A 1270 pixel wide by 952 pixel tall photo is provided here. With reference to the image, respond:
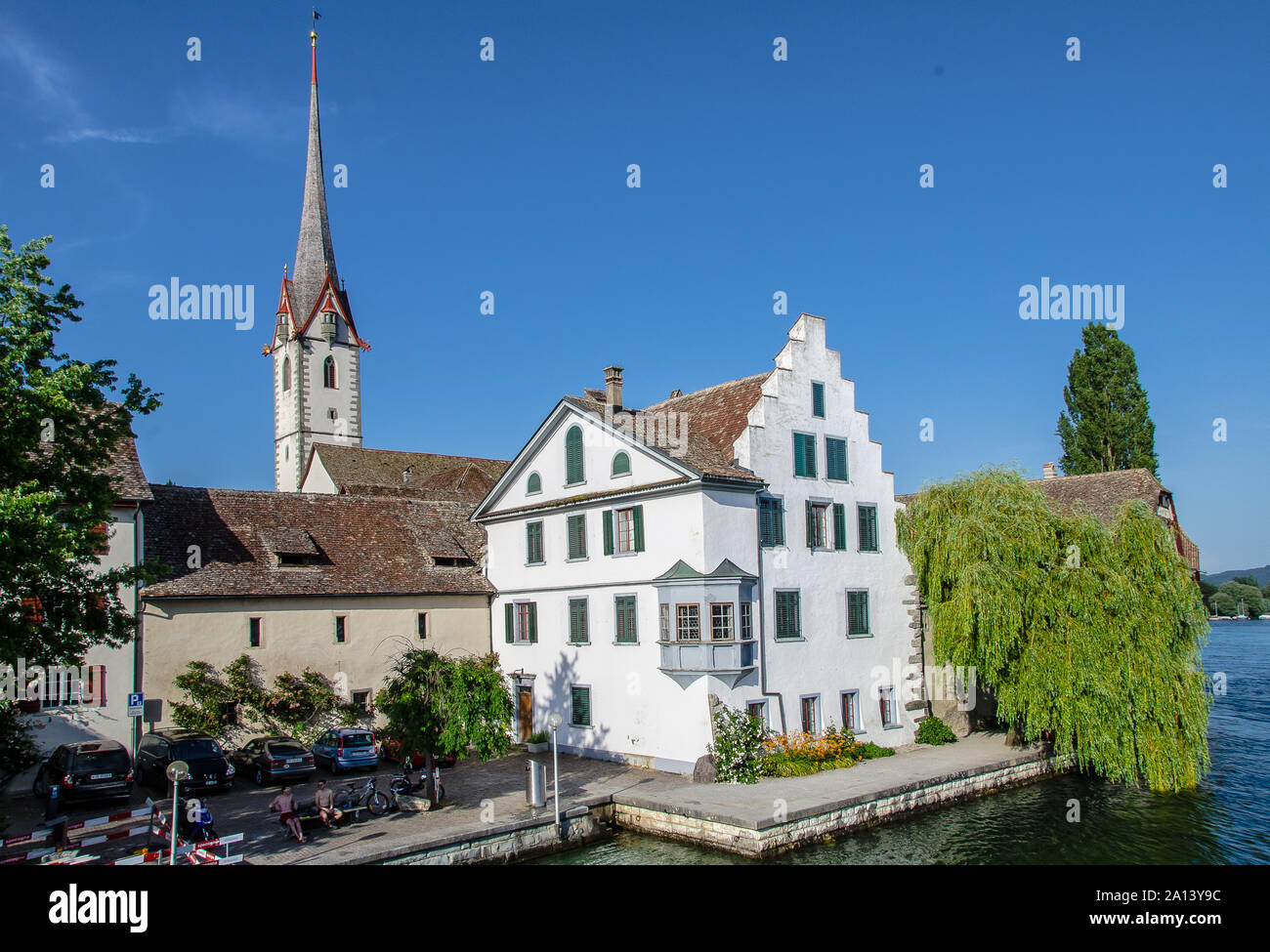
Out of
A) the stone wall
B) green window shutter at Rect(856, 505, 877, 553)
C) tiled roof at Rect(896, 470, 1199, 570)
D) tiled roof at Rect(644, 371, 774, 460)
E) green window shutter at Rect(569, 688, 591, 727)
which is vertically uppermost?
tiled roof at Rect(644, 371, 774, 460)

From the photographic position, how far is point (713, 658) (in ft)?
88.7

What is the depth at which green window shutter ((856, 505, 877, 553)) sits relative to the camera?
32.8 meters

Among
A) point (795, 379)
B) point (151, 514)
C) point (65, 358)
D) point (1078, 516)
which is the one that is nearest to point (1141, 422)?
point (1078, 516)

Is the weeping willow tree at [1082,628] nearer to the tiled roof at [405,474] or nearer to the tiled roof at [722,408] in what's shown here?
the tiled roof at [722,408]

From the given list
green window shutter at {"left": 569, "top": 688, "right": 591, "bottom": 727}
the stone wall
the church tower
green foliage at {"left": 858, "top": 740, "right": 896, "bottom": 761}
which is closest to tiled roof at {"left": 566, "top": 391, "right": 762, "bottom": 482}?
green window shutter at {"left": 569, "top": 688, "right": 591, "bottom": 727}

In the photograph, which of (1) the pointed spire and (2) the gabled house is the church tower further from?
(2) the gabled house

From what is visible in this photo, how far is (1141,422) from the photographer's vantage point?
5803cm

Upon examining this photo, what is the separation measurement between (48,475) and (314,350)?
179 feet

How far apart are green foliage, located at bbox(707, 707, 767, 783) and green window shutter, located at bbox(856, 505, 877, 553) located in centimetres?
857

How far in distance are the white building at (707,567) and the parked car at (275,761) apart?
8.70m

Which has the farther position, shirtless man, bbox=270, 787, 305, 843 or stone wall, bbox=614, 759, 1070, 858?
stone wall, bbox=614, 759, 1070, 858

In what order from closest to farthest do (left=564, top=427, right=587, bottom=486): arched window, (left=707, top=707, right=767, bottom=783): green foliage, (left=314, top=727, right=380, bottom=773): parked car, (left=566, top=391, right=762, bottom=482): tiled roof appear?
(left=707, top=707, right=767, bottom=783): green foliage < (left=566, top=391, right=762, bottom=482): tiled roof < (left=314, top=727, right=380, bottom=773): parked car < (left=564, top=427, right=587, bottom=486): arched window
